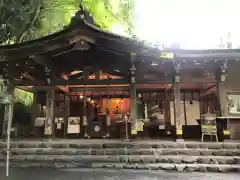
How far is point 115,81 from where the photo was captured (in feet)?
35.0

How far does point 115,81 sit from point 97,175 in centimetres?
463

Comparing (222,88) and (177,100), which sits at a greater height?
(222,88)

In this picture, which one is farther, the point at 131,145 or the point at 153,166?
the point at 131,145

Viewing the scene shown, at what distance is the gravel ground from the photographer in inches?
266

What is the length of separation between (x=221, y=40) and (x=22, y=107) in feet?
63.0

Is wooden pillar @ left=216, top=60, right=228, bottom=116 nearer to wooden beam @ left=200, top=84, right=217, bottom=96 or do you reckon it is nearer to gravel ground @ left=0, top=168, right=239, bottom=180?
wooden beam @ left=200, top=84, right=217, bottom=96

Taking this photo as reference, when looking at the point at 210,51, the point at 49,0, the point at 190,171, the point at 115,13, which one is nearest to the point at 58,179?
the point at 190,171

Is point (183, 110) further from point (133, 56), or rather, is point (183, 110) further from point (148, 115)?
point (133, 56)

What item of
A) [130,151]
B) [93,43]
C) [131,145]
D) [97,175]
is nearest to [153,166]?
[130,151]

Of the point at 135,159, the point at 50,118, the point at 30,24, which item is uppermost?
the point at 30,24

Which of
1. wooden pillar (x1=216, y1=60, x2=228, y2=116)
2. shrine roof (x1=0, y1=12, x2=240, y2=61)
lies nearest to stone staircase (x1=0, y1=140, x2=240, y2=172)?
wooden pillar (x1=216, y1=60, x2=228, y2=116)

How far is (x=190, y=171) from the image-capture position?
781cm

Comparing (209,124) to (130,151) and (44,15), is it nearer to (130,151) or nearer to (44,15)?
(130,151)

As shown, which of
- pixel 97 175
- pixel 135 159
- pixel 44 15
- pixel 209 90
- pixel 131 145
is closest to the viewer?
pixel 97 175
